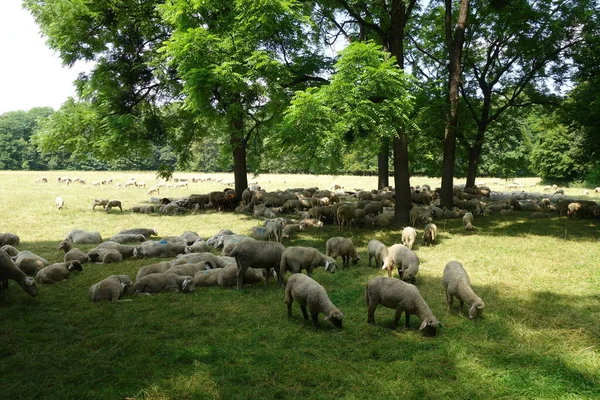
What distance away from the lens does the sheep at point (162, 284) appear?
26.8 feet

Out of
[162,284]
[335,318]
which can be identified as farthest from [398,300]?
[162,284]

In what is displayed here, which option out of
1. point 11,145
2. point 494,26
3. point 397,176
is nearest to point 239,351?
point 397,176

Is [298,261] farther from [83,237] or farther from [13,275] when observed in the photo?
[83,237]

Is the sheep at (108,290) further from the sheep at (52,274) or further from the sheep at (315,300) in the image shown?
the sheep at (315,300)

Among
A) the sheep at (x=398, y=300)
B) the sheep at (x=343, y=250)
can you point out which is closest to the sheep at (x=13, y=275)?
the sheep at (x=398, y=300)

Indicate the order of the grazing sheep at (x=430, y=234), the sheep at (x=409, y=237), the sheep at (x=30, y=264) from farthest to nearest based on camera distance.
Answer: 1. the grazing sheep at (x=430, y=234)
2. the sheep at (x=409, y=237)
3. the sheep at (x=30, y=264)

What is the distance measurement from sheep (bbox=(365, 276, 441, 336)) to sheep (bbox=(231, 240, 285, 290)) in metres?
2.61

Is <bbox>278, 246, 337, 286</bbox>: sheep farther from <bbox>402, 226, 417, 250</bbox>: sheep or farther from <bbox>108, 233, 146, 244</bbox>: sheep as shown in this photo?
<bbox>108, 233, 146, 244</bbox>: sheep

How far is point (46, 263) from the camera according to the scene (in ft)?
31.8

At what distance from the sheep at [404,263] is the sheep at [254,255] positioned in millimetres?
2616

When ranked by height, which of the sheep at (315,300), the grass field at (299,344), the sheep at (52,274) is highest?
the sheep at (315,300)

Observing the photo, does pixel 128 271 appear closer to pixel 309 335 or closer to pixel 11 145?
pixel 309 335

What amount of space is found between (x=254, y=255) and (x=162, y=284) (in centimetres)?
210

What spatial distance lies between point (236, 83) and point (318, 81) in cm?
398
